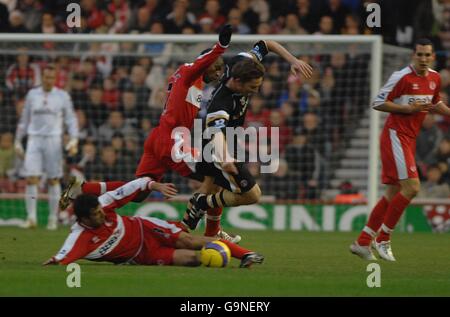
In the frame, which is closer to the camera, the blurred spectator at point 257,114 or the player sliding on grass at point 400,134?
the player sliding on grass at point 400,134

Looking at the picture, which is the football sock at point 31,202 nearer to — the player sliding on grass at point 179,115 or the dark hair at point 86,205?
the player sliding on grass at point 179,115

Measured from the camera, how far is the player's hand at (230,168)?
32.8 ft

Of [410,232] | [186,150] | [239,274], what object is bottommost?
[410,232]

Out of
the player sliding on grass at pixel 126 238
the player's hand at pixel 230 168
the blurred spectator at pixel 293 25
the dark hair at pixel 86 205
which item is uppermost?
the blurred spectator at pixel 293 25

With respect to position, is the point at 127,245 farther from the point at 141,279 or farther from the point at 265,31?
the point at 265,31

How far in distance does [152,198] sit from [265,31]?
410 centimetres

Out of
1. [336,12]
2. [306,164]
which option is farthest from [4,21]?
[306,164]

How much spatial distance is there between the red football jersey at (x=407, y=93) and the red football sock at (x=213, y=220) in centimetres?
209

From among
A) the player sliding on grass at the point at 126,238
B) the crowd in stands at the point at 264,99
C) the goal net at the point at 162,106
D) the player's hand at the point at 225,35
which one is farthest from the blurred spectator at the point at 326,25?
the player sliding on grass at the point at 126,238

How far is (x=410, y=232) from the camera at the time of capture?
17.2 m

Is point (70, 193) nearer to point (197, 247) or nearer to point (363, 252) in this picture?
point (197, 247)

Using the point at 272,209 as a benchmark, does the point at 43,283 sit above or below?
above

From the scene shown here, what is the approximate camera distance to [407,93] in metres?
11.3
